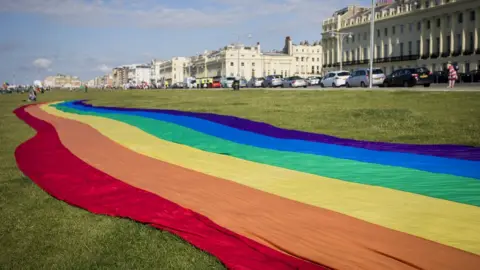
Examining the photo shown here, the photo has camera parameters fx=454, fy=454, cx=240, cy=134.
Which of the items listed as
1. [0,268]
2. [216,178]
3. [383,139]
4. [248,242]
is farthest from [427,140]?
[0,268]

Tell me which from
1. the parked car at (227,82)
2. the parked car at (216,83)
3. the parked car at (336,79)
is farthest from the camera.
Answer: the parked car at (216,83)

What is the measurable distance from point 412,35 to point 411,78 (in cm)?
5255

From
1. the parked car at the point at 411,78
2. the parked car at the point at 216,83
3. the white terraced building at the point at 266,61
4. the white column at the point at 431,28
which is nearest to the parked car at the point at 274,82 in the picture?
the parked car at the point at 216,83

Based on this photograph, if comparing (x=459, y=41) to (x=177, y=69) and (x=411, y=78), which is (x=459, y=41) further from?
(x=177, y=69)

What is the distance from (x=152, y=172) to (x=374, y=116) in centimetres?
810

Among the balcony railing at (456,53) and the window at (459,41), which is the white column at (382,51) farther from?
the balcony railing at (456,53)

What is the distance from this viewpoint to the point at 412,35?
77750mm

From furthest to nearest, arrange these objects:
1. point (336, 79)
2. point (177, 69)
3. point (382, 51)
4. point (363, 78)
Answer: point (177, 69) → point (382, 51) → point (336, 79) → point (363, 78)

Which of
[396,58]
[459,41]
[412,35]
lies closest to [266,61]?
[396,58]

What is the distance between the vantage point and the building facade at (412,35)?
6600 cm

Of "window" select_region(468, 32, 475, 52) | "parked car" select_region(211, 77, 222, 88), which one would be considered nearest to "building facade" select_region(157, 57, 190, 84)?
"parked car" select_region(211, 77, 222, 88)

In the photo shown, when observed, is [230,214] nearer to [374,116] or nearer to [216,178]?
[216,178]

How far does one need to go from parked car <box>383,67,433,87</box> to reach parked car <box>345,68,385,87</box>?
969mm

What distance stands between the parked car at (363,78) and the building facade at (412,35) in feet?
115
